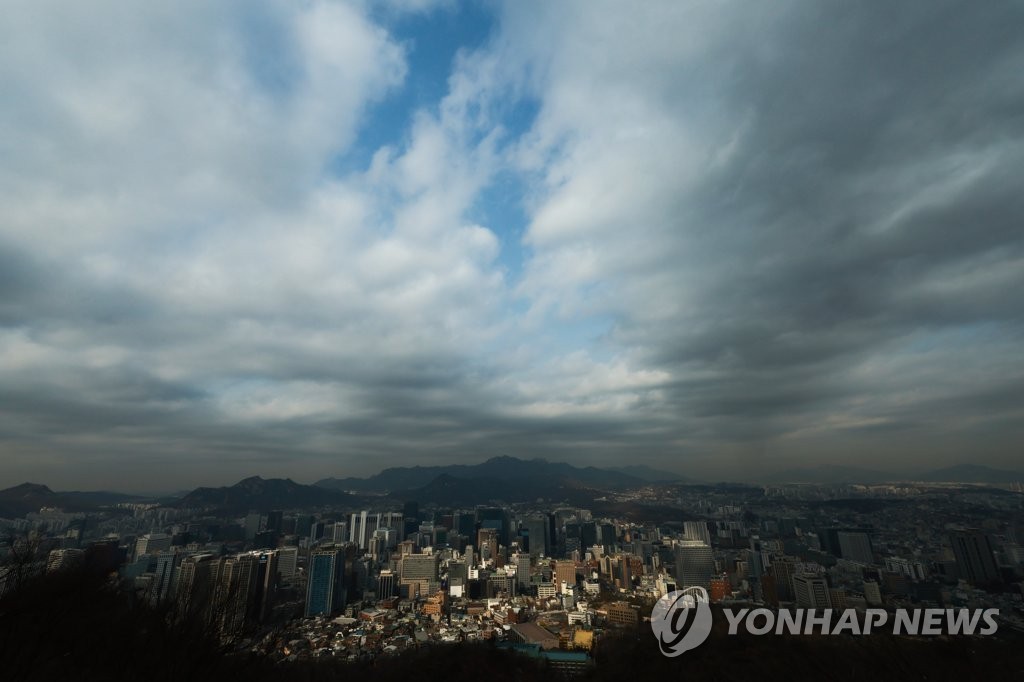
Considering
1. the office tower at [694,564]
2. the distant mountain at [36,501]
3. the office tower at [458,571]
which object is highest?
the distant mountain at [36,501]

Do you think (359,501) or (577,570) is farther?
(359,501)

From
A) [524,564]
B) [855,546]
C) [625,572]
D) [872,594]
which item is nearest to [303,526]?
[524,564]

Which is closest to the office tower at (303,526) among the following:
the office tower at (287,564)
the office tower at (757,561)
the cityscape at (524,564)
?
the cityscape at (524,564)

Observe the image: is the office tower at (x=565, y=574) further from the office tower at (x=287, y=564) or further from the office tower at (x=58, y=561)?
the office tower at (x=58, y=561)

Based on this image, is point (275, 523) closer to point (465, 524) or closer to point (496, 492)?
point (465, 524)

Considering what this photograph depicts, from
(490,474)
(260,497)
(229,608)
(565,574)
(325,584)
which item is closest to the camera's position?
(229,608)

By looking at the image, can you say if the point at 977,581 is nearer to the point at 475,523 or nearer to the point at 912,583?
the point at 912,583

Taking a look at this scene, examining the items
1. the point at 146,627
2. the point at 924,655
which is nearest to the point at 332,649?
the point at 146,627
